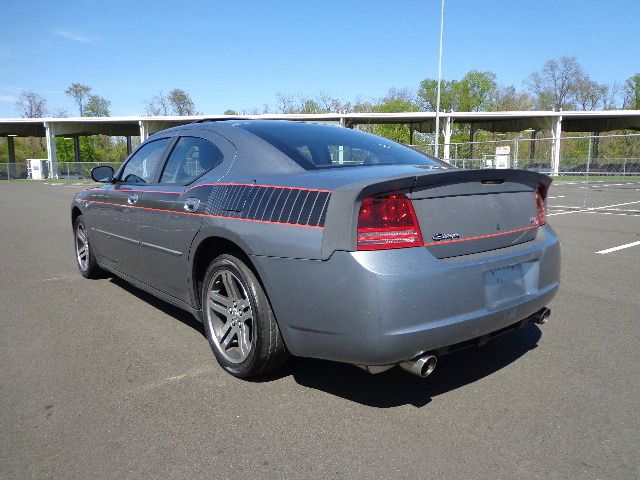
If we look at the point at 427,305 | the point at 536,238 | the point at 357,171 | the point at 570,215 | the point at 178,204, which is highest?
the point at 357,171

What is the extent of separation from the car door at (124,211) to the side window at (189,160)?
206 millimetres

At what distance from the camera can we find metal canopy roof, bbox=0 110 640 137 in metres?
36.9

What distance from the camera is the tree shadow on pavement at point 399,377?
9.10 ft

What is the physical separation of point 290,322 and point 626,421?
177 cm

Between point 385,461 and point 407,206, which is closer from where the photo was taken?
point 385,461

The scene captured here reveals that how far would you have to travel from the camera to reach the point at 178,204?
10.9ft

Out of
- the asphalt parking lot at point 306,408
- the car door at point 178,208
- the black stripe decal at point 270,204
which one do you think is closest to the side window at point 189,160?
the car door at point 178,208

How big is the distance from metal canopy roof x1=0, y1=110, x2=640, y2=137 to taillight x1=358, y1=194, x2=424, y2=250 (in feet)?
98.6

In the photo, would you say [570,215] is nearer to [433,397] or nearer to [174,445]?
[433,397]

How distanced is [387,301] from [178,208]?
175cm

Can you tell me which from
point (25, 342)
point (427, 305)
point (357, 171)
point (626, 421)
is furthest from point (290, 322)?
point (25, 342)

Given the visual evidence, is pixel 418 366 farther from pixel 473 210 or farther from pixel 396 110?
pixel 396 110

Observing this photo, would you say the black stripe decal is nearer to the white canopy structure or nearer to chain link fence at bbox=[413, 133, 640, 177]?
chain link fence at bbox=[413, 133, 640, 177]

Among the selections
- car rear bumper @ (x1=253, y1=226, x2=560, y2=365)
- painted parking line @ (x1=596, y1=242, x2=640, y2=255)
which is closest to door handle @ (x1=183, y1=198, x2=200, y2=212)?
car rear bumper @ (x1=253, y1=226, x2=560, y2=365)
